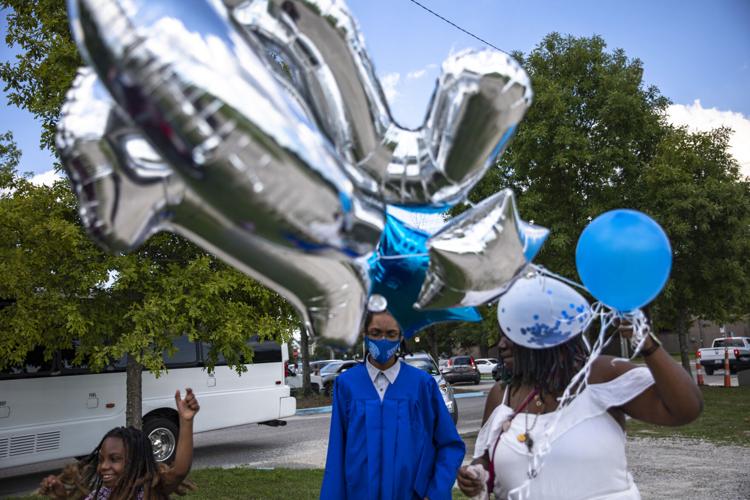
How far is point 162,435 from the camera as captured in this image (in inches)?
373

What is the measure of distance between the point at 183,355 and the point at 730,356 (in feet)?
71.4

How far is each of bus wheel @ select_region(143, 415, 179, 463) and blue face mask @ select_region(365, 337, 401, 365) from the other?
6809 mm

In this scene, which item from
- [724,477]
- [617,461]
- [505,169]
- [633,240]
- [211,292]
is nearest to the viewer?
[633,240]

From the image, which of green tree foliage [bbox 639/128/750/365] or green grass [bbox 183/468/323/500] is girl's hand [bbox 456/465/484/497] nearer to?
green grass [bbox 183/468/323/500]

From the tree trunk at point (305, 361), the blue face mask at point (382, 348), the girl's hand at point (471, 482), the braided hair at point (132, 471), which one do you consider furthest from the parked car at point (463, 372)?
the girl's hand at point (471, 482)

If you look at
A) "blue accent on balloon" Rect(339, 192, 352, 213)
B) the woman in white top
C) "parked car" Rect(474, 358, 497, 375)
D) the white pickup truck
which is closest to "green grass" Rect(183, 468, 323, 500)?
the woman in white top

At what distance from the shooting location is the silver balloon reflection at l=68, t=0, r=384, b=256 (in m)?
1.04

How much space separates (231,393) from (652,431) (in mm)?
6668

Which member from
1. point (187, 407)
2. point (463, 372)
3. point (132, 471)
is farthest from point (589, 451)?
point (463, 372)

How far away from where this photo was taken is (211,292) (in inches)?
249

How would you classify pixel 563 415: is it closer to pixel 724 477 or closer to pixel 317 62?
pixel 317 62

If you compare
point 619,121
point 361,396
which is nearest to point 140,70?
point 361,396

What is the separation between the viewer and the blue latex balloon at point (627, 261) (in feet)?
5.87

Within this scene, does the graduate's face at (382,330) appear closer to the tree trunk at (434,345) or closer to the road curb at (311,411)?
the road curb at (311,411)
